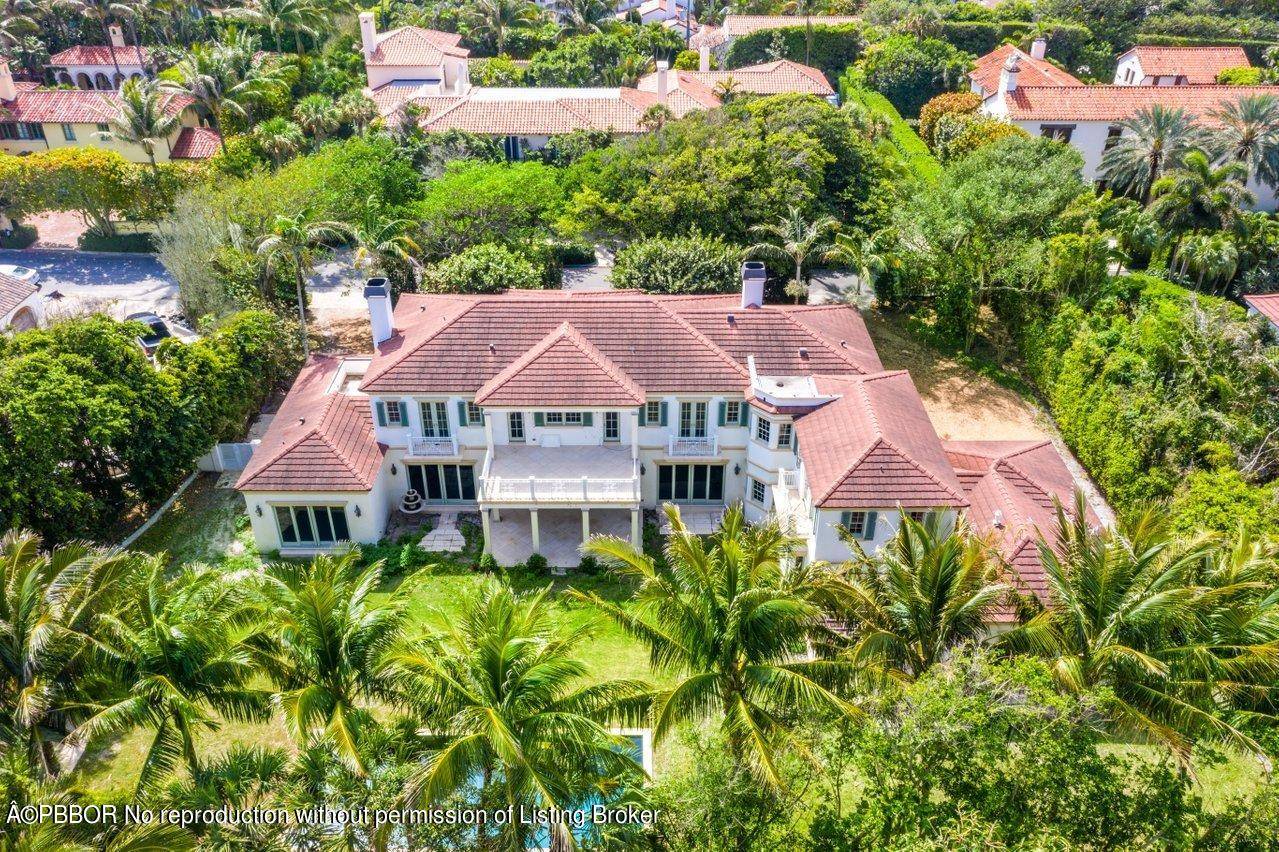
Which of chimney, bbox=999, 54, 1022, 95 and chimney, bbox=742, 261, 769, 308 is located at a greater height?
chimney, bbox=999, 54, 1022, 95

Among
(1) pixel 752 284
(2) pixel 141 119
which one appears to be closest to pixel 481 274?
(1) pixel 752 284

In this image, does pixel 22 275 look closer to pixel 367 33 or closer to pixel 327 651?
pixel 367 33

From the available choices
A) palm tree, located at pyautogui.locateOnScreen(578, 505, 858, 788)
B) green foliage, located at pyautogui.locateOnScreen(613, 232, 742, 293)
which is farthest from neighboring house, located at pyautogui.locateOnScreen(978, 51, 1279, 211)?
palm tree, located at pyautogui.locateOnScreen(578, 505, 858, 788)

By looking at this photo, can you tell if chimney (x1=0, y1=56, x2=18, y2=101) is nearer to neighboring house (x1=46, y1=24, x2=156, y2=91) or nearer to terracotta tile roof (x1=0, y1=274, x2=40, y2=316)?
neighboring house (x1=46, y1=24, x2=156, y2=91)

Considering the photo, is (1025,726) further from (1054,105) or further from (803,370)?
(1054,105)

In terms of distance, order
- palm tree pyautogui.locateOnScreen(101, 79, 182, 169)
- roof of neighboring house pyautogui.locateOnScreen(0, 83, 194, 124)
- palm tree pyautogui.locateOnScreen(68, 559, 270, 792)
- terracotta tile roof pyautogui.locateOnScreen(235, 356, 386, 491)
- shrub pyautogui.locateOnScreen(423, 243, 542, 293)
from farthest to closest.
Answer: roof of neighboring house pyautogui.locateOnScreen(0, 83, 194, 124), palm tree pyautogui.locateOnScreen(101, 79, 182, 169), shrub pyautogui.locateOnScreen(423, 243, 542, 293), terracotta tile roof pyautogui.locateOnScreen(235, 356, 386, 491), palm tree pyautogui.locateOnScreen(68, 559, 270, 792)

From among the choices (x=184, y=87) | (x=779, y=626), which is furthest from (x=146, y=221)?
(x=779, y=626)

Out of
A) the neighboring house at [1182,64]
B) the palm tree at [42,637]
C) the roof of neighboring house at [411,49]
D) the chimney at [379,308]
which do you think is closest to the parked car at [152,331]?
the chimney at [379,308]
